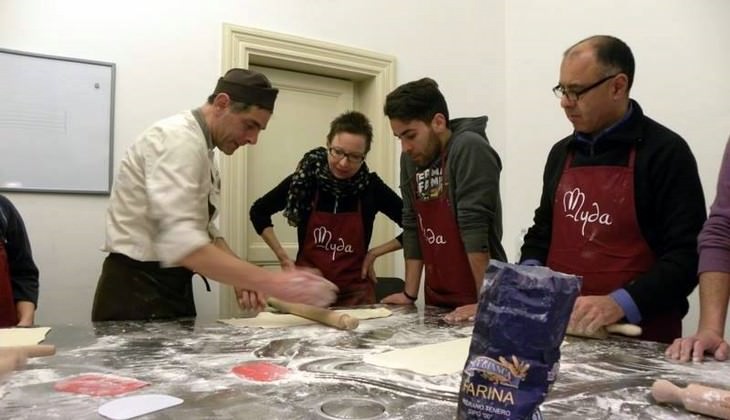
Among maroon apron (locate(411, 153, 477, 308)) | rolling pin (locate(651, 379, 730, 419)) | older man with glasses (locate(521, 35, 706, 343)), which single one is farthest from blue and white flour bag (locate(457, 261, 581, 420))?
maroon apron (locate(411, 153, 477, 308))

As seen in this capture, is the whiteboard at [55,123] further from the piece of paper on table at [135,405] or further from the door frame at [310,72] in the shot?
the piece of paper on table at [135,405]

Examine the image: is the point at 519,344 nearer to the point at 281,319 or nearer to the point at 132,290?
the point at 281,319

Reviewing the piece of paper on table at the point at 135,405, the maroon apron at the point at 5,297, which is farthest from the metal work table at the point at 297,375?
the maroon apron at the point at 5,297

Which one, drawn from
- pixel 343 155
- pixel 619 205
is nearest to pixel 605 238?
pixel 619 205

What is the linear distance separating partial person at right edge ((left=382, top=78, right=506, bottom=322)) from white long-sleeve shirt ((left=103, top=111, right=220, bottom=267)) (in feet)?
2.09

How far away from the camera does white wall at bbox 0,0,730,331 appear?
2215 millimetres

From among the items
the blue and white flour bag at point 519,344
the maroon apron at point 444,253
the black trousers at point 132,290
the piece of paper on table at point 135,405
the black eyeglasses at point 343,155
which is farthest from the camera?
the black eyeglasses at point 343,155

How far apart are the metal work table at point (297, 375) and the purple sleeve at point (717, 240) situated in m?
0.22

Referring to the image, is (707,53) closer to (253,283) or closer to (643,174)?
(643,174)

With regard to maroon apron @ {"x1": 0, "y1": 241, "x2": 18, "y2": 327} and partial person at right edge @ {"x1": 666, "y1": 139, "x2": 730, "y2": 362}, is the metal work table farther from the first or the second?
maroon apron @ {"x1": 0, "y1": 241, "x2": 18, "y2": 327}

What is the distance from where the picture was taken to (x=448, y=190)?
1.78 m

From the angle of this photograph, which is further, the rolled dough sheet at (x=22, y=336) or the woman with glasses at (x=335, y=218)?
the woman with glasses at (x=335, y=218)

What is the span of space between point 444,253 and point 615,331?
0.64m

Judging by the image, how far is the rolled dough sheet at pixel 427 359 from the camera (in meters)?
0.98
